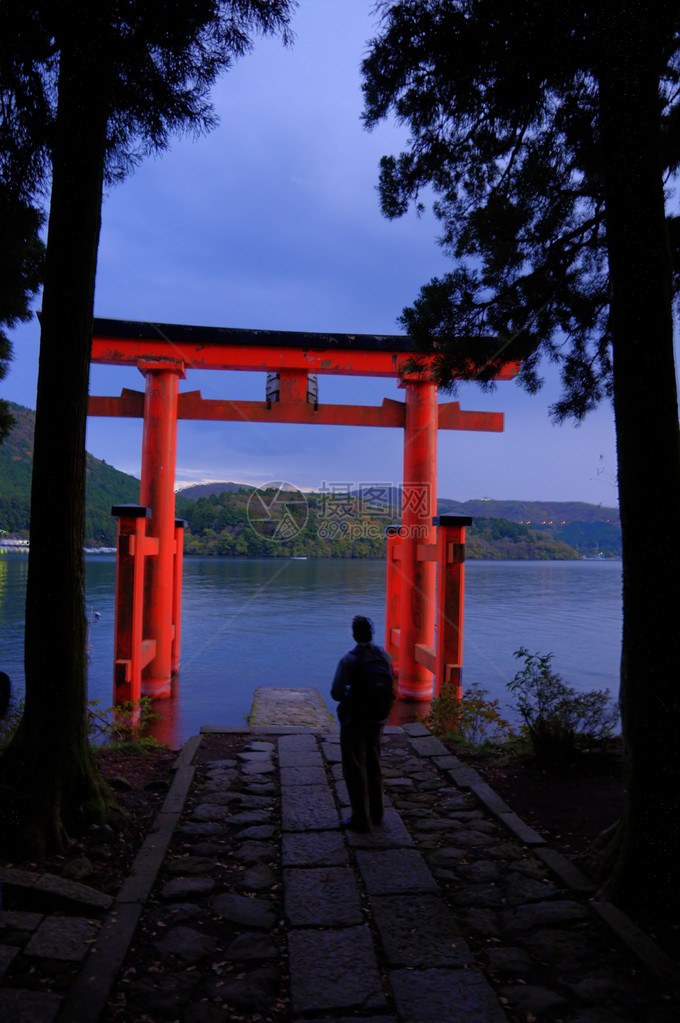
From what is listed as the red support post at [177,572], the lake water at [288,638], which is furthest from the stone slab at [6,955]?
the red support post at [177,572]

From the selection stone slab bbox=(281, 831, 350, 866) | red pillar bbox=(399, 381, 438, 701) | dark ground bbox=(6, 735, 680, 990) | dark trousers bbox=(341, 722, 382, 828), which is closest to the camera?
dark ground bbox=(6, 735, 680, 990)

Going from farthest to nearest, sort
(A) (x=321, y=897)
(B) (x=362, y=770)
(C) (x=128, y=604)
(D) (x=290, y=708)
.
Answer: (D) (x=290, y=708), (C) (x=128, y=604), (B) (x=362, y=770), (A) (x=321, y=897)

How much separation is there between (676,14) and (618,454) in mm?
3272

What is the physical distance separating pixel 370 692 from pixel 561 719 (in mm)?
2154

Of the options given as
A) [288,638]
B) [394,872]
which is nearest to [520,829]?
[394,872]

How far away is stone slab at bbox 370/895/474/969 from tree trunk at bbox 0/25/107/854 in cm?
199

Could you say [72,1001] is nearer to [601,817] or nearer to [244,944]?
[244,944]

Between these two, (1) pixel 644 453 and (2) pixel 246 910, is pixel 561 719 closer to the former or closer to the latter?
(1) pixel 644 453

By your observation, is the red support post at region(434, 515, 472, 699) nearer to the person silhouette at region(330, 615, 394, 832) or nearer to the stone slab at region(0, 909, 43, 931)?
the person silhouette at region(330, 615, 394, 832)

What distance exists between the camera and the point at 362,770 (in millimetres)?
4668

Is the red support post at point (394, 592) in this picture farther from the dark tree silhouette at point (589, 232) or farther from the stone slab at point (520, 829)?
the stone slab at point (520, 829)

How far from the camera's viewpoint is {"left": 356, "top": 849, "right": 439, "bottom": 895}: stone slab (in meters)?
3.75

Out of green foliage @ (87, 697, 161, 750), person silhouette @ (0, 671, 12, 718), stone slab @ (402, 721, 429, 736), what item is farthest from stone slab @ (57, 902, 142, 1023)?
stone slab @ (402, 721, 429, 736)

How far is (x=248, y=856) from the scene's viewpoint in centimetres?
417
